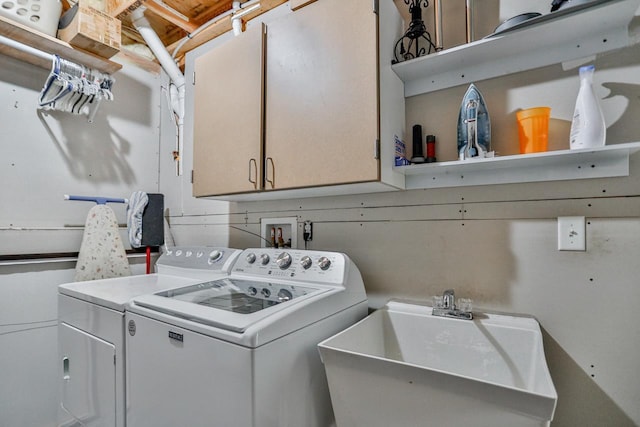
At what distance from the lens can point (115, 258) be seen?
221 cm

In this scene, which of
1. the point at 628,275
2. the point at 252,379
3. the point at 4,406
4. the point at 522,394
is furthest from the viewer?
the point at 4,406

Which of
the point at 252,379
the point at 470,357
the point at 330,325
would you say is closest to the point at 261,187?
the point at 330,325

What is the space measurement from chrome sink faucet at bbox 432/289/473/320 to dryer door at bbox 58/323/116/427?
53.2 inches

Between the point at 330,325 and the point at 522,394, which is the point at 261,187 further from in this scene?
the point at 522,394

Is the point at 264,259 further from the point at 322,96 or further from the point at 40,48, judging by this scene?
the point at 40,48

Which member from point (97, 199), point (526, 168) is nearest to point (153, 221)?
point (97, 199)


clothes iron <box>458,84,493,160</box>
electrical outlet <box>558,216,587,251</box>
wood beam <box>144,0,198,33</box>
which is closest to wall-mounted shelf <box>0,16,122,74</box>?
wood beam <box>144,0,198,33</box>

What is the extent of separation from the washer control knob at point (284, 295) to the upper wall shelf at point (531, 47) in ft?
3.50

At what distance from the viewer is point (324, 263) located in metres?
1.45

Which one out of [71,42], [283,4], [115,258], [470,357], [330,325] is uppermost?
[283,4]

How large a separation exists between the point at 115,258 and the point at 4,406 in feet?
3.19

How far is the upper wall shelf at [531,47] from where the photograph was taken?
107 cm

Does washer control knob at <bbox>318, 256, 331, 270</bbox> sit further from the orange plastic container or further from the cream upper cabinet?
the orange plastic container

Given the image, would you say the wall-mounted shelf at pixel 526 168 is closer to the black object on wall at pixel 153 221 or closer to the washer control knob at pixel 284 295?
the washer control knob at pixel 284 295
